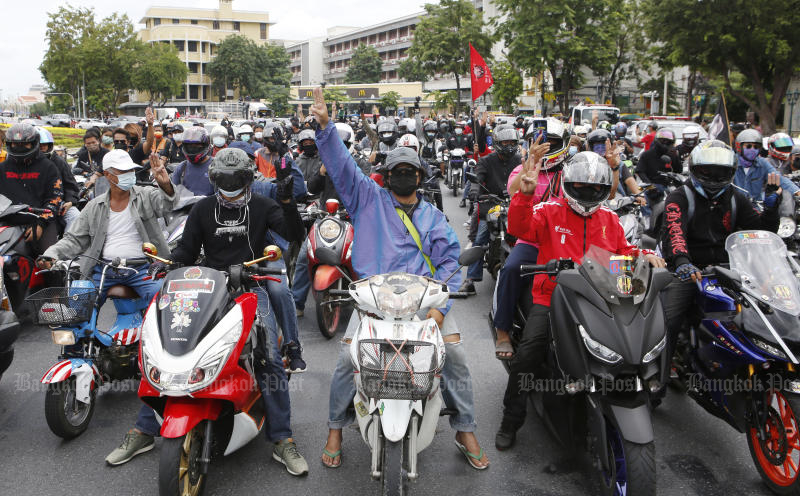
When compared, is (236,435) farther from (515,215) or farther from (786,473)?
(786,473)

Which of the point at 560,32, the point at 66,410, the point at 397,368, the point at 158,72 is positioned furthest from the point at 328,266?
the point at 158,72

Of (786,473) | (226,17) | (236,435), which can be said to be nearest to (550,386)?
(786,473)

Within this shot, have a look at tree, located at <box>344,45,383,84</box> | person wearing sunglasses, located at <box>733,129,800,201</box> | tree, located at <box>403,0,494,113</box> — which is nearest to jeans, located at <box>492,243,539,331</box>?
person wearing sunglasses, located at <box>733,129,800,201</box>

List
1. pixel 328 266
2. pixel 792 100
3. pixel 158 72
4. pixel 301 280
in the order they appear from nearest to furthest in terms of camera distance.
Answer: pixel 328 266 < pixel 301 280 < pixel 792 100 < pixel 158 72

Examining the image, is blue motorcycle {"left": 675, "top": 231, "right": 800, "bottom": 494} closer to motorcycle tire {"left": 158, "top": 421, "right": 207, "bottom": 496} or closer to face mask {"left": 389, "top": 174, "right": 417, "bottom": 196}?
face mask {"left": 389, "top": 174, "right": 417, "bottom": 196}

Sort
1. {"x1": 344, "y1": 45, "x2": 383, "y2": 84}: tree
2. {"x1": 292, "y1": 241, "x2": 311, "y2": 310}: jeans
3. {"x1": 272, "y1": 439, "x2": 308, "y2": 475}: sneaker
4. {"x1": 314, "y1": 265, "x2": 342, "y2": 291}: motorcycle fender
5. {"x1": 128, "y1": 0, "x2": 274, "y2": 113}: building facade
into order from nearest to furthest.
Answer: {"x1": 272, "y1": 439, "x2": 308, "y2": 475}: sneaker, {"x1": 314, "y1": 265, "x2": 342, "y2": 291}: motorcycle fender, {"x1": 292, "y1": 241, "x2": 311, "y2": 310}: jeans, {"x1": 344, "y1": 45, "x2": 383, "y2": 84}: tree, {"x1": 128, "y1": 0, "x2": 274, "y2": 113}: building facade

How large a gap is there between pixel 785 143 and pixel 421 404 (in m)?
7.64

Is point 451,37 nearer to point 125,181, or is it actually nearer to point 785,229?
point 785,229

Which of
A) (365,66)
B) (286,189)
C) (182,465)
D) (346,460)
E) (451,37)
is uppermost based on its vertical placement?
(365,66)

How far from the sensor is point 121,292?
195 inches

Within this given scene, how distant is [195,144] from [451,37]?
5358cm

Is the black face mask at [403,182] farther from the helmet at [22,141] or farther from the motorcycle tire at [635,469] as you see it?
the helmet at [22,141]

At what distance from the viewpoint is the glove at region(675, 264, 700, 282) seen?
434 cm

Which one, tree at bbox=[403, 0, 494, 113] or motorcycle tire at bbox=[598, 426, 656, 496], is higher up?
tree at bbox=[403, 0, 494, 113]
